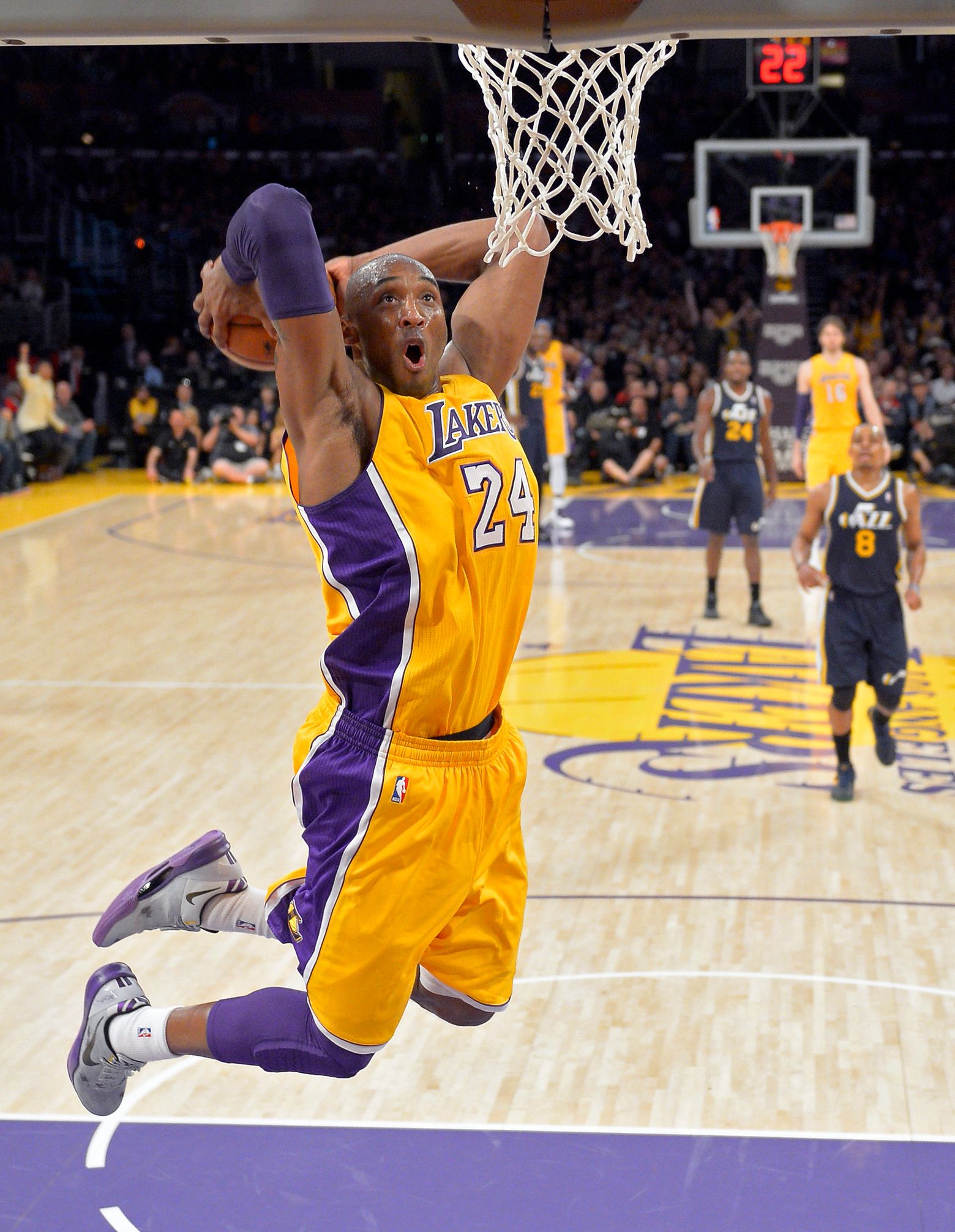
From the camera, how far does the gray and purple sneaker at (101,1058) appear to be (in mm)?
3275

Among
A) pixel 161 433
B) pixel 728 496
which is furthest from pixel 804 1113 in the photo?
pixel 161 433

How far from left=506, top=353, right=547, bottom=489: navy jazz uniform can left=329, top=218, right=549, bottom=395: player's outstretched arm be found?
9768 millimetres

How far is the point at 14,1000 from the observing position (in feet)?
16.3

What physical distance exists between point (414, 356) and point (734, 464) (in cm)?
764

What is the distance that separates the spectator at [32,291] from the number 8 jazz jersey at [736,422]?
46.2 feet

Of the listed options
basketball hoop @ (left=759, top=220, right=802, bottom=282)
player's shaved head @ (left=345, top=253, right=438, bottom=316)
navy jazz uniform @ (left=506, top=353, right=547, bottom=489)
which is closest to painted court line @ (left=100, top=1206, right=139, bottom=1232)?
player's shaved head @ (left=345, top=253, right=438, bottom=316)

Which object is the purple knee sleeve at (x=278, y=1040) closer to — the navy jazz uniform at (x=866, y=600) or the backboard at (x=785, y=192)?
the navy jazz uniform at (x=866, y=600)

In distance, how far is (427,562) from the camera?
2.92 m

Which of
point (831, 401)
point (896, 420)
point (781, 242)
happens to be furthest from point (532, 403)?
point (896, 420)

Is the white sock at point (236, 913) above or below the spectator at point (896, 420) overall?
above

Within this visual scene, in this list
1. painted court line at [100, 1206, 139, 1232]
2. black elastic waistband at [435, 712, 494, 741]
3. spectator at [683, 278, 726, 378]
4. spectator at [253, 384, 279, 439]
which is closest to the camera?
black elastic waistband at [435, 712, 494, 741]

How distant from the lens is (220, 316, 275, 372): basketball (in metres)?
3.00

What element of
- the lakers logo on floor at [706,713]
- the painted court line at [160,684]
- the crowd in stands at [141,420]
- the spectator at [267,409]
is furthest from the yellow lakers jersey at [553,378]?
the spectator at [267,409]

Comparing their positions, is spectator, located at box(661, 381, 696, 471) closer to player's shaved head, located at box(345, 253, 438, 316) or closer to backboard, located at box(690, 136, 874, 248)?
backboard, located at box(690, 136, 874, 248)
